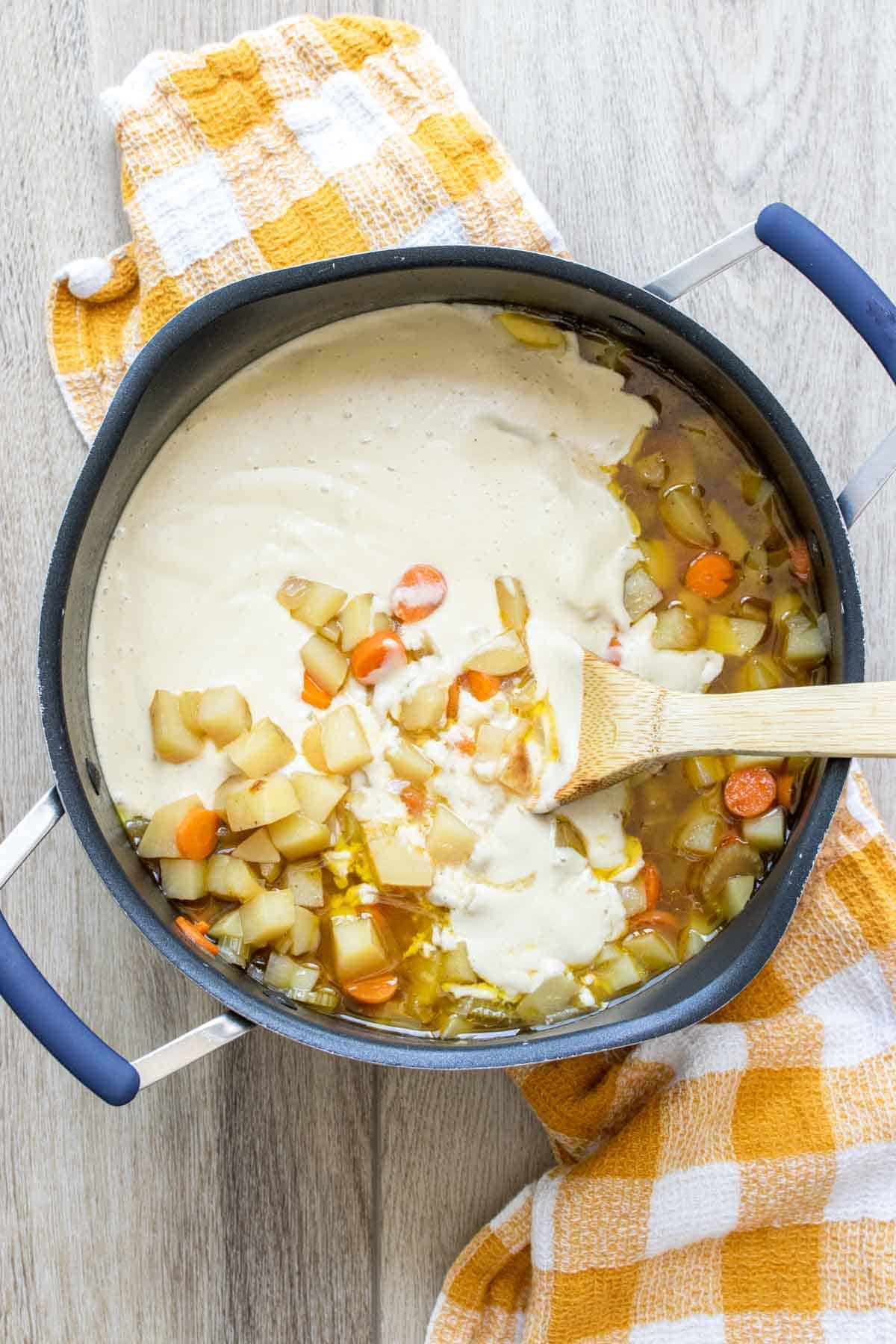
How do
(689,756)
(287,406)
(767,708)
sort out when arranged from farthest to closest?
(287,406) < (689,756) < (767,708)

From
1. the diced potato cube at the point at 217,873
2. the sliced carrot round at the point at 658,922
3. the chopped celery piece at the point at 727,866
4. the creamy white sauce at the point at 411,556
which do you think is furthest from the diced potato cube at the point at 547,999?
the diced potato cube at the point at 217,873

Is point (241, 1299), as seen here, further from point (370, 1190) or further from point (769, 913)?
point (769, 913)

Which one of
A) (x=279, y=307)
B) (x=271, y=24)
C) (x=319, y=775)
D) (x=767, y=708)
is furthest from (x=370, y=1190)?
(x=271, y=24)

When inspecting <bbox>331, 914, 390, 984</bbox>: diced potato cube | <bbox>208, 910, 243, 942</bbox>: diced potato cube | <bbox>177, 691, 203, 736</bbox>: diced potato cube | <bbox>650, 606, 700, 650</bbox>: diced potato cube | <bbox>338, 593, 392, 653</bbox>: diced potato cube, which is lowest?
<bbox>331, 914, 390, 984</bbox>: diced potato cube

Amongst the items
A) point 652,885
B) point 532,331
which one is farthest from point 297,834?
point 532,331

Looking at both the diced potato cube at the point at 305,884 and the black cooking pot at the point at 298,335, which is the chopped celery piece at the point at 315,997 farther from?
the diced potato cube at the point at 305,884

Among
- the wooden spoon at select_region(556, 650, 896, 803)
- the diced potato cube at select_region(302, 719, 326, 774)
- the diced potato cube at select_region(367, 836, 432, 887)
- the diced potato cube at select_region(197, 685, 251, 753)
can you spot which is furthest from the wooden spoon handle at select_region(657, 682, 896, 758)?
the diced potato cube at select_region(197, 685, 251, 753)

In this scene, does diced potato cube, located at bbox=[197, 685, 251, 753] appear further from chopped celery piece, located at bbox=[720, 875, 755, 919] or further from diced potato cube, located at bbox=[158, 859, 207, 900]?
chopped celery piece, located at bbox=[720, 875, 755, 919]
